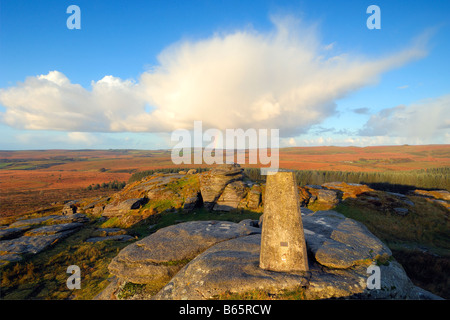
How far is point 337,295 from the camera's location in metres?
5.71

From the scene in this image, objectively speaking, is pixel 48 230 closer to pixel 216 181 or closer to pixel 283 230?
pixel 216 181

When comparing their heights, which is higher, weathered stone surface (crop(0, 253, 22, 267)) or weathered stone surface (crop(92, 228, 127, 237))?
weathered stone surface (crop(0, 253, 22, 267))

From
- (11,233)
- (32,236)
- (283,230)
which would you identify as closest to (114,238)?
(32,236)

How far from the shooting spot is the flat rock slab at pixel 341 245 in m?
7.13

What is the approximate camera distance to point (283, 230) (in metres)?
6.84

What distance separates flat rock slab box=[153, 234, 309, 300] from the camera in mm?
5891

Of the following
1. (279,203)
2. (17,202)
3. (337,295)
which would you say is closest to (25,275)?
(279,203)

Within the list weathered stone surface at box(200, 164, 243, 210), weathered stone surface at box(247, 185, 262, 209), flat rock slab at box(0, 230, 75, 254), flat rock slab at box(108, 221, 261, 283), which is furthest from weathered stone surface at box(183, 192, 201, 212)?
flat rock slab at box(108, 221, 261, 283)

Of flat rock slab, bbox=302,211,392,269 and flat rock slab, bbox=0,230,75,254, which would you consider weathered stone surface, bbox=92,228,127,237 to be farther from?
flat rock slab, bbox=302,211,392,269

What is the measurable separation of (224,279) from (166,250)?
12.7 ft

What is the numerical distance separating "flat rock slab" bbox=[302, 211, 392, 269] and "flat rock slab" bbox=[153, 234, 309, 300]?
1.55 metres

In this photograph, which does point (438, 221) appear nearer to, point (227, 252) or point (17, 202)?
point (227, 252)
